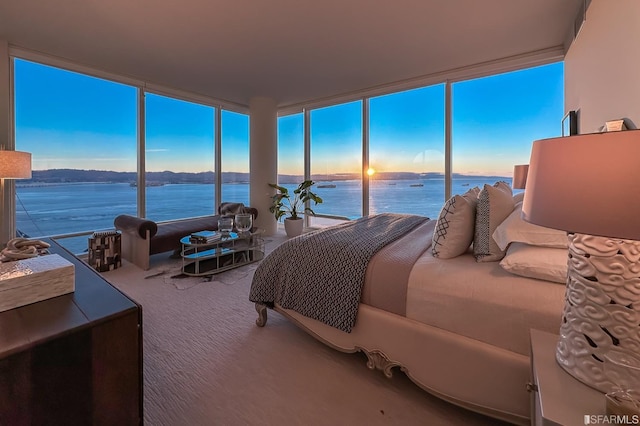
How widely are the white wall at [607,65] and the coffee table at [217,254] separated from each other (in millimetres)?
3450

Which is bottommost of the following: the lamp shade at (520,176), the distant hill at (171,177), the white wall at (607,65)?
the lamp shade at (520,176)

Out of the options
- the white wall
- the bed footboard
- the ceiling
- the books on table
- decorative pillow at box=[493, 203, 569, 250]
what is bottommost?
the bed footboard

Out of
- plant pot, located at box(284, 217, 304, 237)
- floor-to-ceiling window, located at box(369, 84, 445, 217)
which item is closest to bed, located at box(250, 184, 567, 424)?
floor-to-ceiling window, located at box(369, 84, 445, 217)

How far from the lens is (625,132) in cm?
66

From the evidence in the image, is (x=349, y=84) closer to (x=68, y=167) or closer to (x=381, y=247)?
(x=381, y=247)

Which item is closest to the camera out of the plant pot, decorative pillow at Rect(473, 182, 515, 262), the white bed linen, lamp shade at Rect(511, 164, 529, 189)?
the white bed linen

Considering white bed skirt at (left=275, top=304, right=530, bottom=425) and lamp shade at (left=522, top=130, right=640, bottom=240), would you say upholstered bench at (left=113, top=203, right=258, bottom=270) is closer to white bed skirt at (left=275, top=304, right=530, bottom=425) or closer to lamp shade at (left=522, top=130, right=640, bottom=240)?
white bed skirt at (left=275, top=304, right=530, bottom=425)

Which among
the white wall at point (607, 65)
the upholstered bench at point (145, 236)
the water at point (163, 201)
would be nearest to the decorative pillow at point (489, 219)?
the white wall at point (607, 65)

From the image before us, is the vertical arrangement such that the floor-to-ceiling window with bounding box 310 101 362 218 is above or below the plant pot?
above

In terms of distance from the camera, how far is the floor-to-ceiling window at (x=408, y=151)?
4500 mm

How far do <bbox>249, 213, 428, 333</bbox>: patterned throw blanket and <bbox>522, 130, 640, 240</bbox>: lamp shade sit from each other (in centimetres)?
103

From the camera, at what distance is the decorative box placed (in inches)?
37.1

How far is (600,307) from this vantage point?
79 cm

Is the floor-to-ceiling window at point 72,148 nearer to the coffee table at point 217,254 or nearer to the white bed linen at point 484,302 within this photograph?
the coffee table at point 217,254
